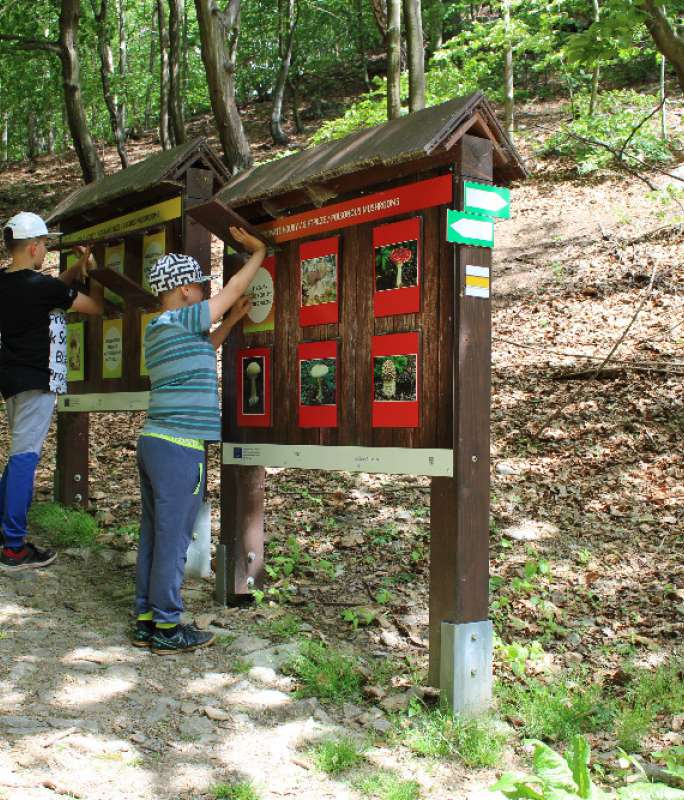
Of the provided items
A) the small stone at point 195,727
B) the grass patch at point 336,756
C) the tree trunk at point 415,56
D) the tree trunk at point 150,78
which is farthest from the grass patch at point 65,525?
the tree trunk at point 150,78

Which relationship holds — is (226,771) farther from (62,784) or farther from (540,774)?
(540,774)

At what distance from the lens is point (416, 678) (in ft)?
13.8

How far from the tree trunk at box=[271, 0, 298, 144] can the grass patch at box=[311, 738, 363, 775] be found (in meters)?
25.7

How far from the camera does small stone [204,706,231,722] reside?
3699 millimetres

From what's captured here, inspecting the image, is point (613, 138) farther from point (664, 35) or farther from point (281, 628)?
point (281, 628)

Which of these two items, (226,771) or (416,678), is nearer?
(226,771)

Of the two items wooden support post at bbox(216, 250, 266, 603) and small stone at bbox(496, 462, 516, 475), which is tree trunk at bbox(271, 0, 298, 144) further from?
wooden support post at bbox(216, 250, 266, 603)

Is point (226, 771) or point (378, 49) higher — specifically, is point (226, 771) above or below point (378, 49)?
below

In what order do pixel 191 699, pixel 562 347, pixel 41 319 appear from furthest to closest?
pixel 562 347 < pixel 41 319 < pixel 191 699

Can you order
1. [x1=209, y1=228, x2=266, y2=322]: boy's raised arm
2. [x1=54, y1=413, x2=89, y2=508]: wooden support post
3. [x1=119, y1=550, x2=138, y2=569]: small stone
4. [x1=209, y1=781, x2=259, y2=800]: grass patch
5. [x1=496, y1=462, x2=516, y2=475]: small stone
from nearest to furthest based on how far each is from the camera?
[x1=209, y1=781, x2=259, y2=800]: grass patch, [x1=209, y1=228, x2=266, y2=322]: boy's raised arm, [x1=119, y1=550, x2=138, y2=569]: small stone, [x1=54, y1=413, x2=89, y2=508]: wooden support post, [x1=496, y1=462, x2=516, y2=475]: small stone

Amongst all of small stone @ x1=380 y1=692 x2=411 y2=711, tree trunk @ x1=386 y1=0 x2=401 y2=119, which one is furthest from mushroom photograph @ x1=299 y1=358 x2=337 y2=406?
tree trunk @ x1=386 y1=0 x2=401 y2=119

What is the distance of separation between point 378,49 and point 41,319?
36358 mm

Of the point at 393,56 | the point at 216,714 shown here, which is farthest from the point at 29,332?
the point at 393,56

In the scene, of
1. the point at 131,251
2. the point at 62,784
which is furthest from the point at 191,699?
the point at 131,251
